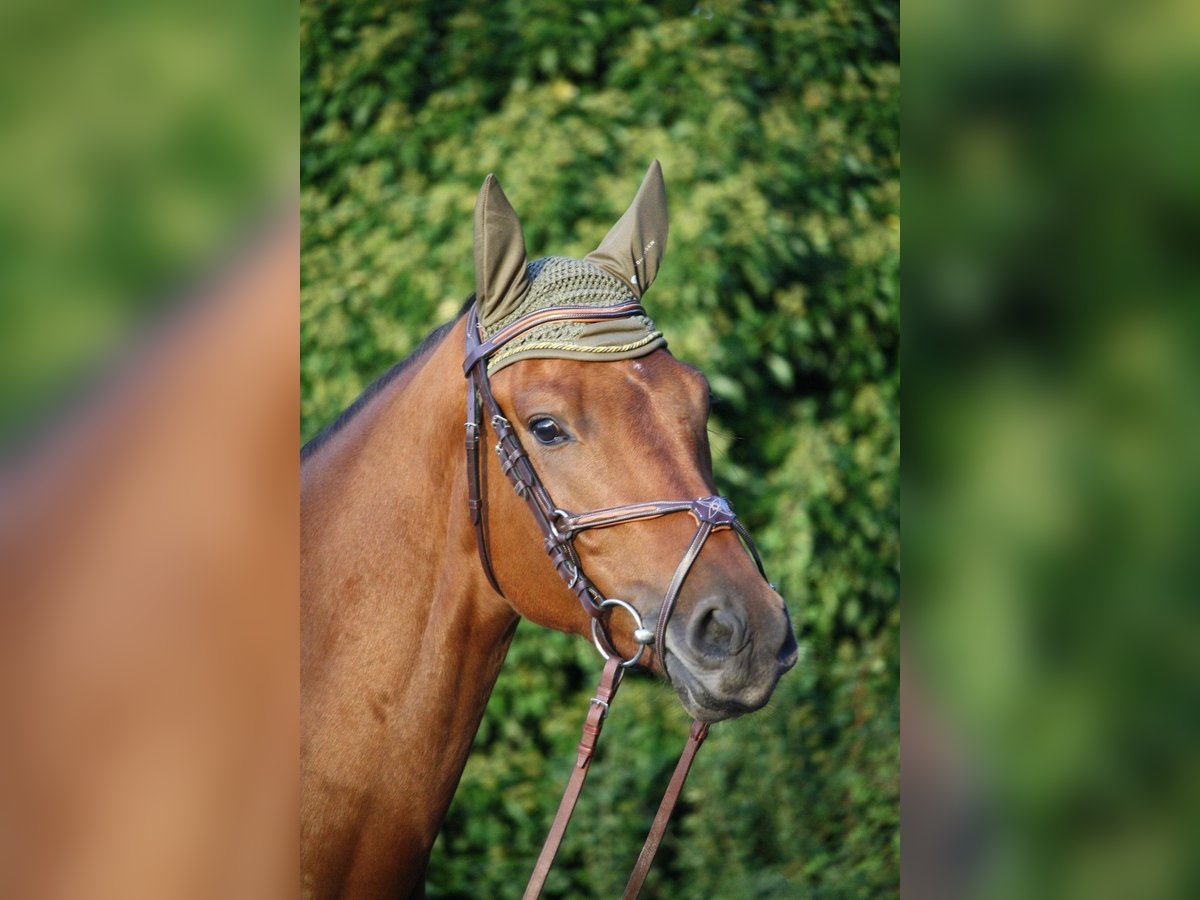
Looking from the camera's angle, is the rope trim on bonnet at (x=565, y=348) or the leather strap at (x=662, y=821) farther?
the leather strap at (x=662, y=821)

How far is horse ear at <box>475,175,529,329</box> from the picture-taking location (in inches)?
89.0

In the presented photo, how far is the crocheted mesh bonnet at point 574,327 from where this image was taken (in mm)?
2248

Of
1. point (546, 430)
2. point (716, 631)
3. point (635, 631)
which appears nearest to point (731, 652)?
point (716, 631)

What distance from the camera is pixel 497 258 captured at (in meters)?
2.31

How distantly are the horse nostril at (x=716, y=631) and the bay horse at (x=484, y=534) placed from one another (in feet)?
0.05

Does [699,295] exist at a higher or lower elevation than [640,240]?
lower

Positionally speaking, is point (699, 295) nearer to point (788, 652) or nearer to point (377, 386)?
point (377, 386)

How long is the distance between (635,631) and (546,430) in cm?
43
